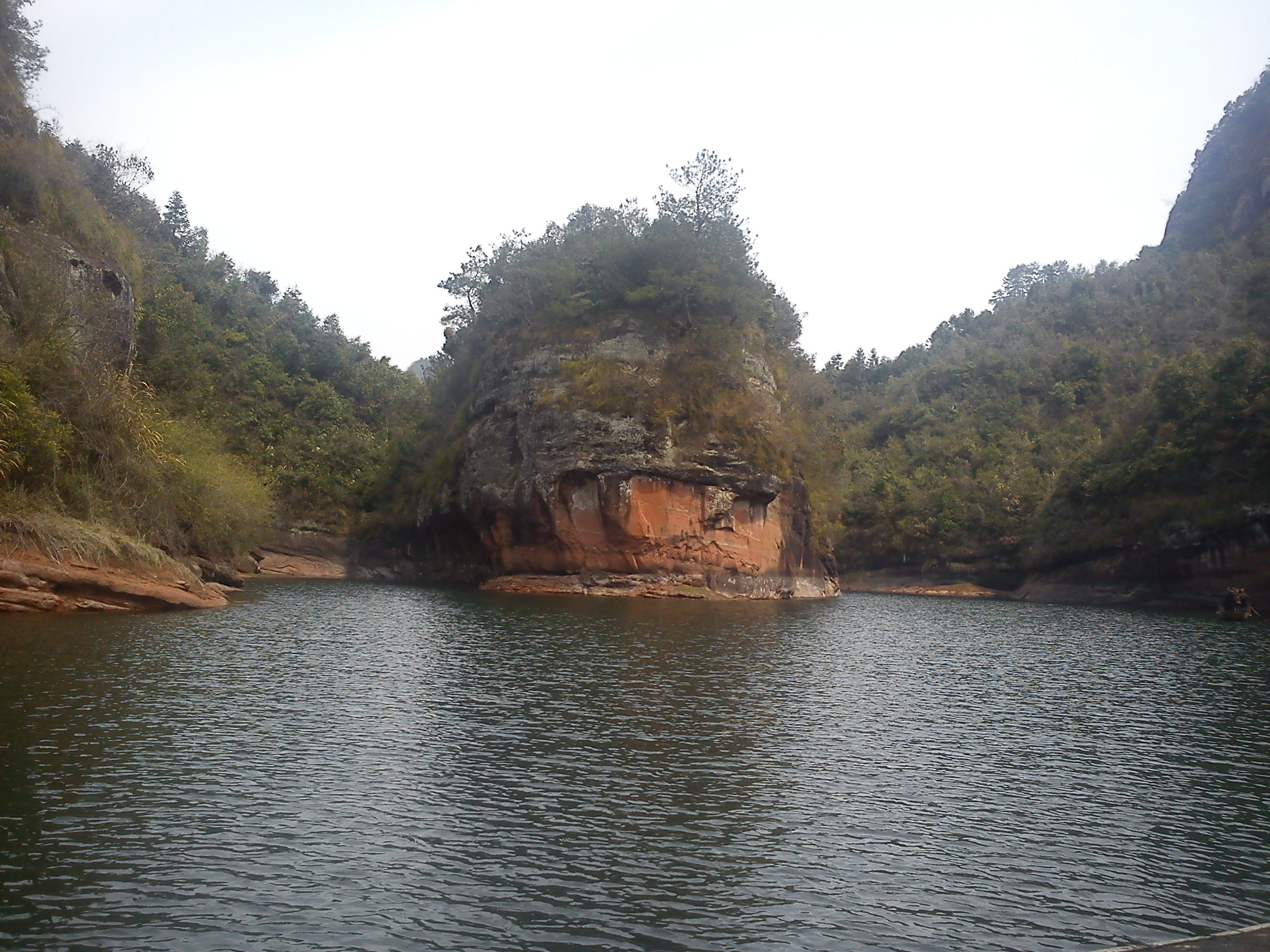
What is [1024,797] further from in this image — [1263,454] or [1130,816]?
[1263,454]

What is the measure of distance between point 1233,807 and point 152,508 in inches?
1140

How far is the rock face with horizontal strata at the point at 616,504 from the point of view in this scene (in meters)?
45.4

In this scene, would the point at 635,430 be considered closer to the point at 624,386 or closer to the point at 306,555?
the point at 624,386

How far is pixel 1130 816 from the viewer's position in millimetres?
11734

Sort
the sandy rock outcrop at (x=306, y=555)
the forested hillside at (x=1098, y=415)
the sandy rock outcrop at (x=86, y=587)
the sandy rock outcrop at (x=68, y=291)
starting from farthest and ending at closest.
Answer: the sandy rock outcrop at (x=306, y=555) < the forested hillside at (x=1098, y=415) < the sandy rock outcrop at (x=68, y=291) < the sandy rock outcrop at (x=86, y=587)

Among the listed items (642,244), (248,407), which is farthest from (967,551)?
(248,407)

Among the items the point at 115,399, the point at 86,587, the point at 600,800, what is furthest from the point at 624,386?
the point at 600,800

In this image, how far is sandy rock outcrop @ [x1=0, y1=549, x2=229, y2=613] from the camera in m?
23.8

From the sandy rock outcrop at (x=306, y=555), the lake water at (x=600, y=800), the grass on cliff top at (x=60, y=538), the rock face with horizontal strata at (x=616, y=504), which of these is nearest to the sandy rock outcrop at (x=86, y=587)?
the grass on cliff top at (x=60, y=538)

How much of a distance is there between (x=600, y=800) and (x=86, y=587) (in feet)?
64.7

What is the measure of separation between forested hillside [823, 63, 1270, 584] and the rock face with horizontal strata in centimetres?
2034

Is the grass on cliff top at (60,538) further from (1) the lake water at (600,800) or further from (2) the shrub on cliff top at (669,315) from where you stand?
(2) the shrub on cliff top at (669,315)

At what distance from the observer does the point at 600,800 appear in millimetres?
11672

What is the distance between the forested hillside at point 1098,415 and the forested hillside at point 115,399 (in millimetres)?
42856
